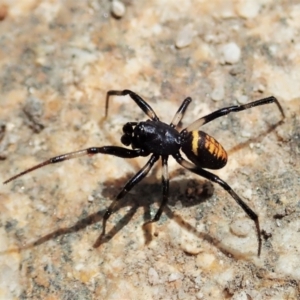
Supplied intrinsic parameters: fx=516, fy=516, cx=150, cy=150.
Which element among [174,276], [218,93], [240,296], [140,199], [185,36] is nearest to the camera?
[240,296]

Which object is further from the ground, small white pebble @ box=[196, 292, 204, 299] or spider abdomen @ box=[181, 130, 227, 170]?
spider abdomen @ box=[181, 130, 227, 170]

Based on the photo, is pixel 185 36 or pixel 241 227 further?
pixel 185 36

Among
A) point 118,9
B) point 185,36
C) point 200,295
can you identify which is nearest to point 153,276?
point 200,295

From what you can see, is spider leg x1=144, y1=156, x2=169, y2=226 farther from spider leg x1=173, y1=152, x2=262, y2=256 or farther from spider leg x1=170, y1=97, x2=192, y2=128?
spider leg x1=170, y1=97, x2=192, y2=128

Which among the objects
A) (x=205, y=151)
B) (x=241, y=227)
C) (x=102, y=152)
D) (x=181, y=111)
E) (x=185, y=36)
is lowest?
(x=241, y=227)

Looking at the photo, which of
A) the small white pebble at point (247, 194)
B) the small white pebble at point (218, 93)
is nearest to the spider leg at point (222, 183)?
the small white pebble at point (247, 194)

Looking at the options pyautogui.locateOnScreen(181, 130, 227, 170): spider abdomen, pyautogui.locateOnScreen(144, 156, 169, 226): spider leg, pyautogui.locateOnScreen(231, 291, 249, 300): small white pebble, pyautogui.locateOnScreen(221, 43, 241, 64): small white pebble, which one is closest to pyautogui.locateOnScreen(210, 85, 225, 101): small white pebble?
pyautogui.locateOnScreen(221, 43, 241, 64): small white pebble

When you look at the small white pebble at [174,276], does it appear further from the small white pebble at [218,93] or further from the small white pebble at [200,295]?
the small white pebble at [218,93]

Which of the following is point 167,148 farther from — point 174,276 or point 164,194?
point 174,276
